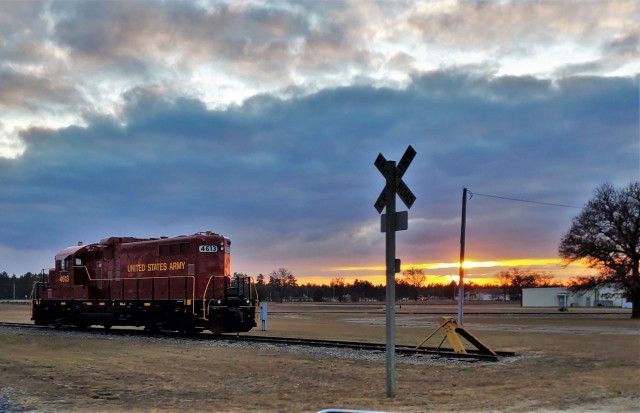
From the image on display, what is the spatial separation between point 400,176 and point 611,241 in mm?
45211

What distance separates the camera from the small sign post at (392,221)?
10859 mm

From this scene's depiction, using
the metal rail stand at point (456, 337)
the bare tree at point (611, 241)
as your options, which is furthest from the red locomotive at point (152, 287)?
the bare tree at point (611, 241)

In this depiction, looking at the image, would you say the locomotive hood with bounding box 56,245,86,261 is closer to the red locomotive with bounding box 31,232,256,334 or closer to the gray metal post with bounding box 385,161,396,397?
the red locomotive with bounding box 31,232,256,334

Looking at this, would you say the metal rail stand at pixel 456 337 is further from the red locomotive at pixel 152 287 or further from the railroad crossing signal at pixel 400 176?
the railroad crossing signal at pixel 400 176

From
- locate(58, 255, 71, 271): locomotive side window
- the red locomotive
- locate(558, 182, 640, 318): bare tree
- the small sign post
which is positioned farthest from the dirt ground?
locate(558, 182, 640, 318): bare tree

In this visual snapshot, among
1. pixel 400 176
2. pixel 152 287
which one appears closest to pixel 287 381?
pixel 400 176

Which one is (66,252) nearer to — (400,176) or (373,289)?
(400,176)

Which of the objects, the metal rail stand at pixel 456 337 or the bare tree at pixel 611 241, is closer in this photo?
the metal rail stand at pixel 456 337

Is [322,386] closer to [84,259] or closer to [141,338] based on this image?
[141,338]

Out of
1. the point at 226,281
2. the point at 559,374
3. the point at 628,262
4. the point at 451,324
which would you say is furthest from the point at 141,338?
the point at 628,262

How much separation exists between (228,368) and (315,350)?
523cm

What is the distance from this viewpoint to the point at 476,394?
37.6ft

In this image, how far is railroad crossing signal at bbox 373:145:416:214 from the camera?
36.1 ft

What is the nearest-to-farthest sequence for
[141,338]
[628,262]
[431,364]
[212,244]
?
[431,364] → [141,338] → [212,244] → [628,262]
